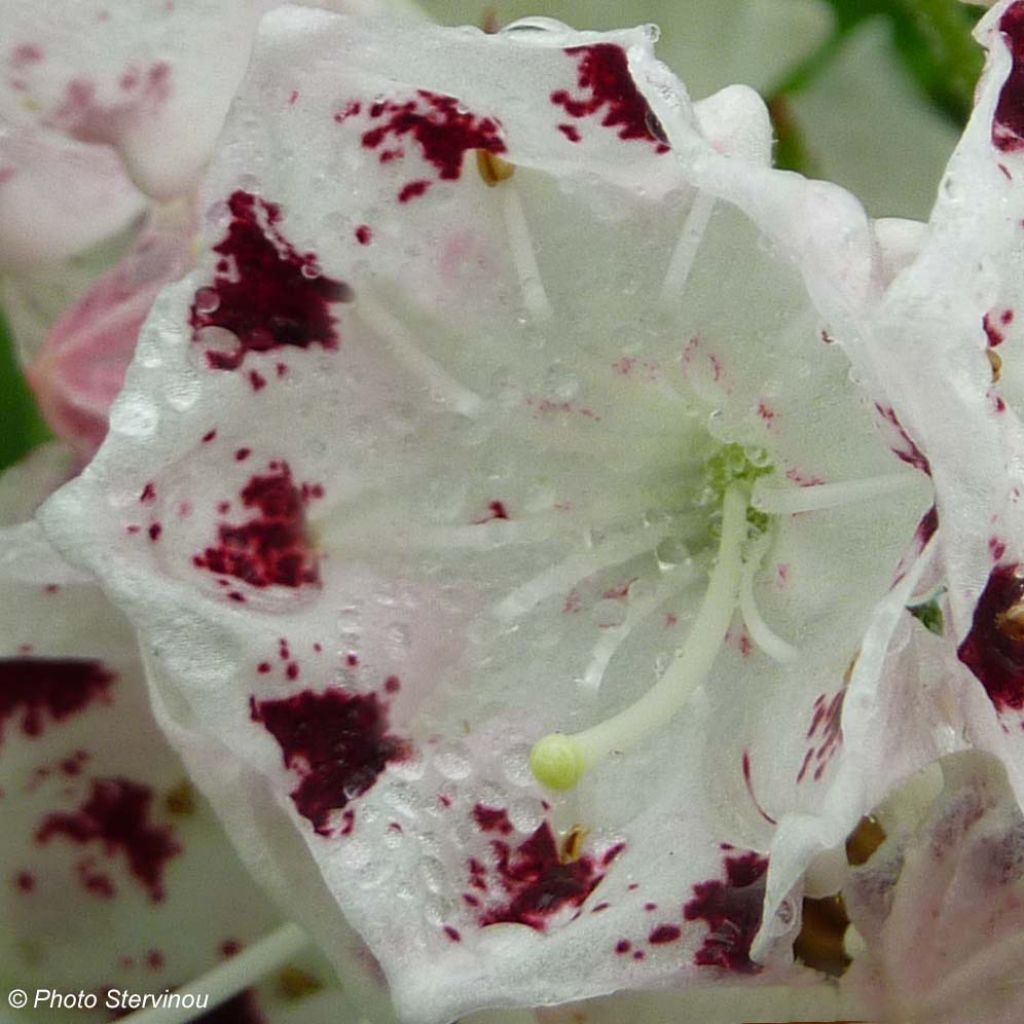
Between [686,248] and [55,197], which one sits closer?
[686,248]

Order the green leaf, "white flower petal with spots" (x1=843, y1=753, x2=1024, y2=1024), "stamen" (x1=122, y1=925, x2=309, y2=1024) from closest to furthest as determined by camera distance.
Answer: "white flower petal with spots" (x1=843, y1=753, x2=1024, y2=1024)
"stamen" (x1=122, y1=925, x2=309, y2=1024)
the green leaf

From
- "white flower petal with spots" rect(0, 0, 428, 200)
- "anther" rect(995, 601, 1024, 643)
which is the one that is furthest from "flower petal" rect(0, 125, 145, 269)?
"anther" rect(995, 601, 1024, 643)

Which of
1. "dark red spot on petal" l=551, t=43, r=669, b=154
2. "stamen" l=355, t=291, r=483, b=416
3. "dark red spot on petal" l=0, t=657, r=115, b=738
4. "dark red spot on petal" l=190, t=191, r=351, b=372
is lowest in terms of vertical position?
"dark red spot on petal" l=0, t=657, r=115, b=738

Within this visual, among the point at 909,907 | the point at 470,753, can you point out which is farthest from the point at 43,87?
the point at 909,907

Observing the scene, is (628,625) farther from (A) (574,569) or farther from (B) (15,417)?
(B) (15,417)

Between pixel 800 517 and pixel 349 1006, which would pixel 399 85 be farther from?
pixel 349 1006

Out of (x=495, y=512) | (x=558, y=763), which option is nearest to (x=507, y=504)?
(x=495, y=512)

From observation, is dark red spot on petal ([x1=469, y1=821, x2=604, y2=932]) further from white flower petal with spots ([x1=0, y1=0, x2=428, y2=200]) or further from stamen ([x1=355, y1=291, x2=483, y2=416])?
white flower petal with spots ([x1=0, y1=0, x2=428, y2=200])
